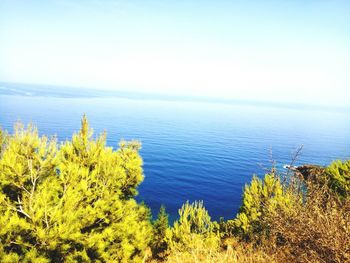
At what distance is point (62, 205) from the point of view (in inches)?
516

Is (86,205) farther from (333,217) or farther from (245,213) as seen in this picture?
(245,213)

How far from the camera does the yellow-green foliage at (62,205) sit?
11500 mm

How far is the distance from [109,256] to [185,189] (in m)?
48.6

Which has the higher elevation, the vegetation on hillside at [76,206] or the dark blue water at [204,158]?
the vegetation on hillside at [76,206]

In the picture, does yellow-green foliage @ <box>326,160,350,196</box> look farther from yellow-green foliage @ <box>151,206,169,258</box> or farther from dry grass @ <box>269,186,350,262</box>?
dry grass @ <box>269,186,350,262</box>

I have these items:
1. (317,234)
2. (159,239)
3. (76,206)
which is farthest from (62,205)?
(159,239)

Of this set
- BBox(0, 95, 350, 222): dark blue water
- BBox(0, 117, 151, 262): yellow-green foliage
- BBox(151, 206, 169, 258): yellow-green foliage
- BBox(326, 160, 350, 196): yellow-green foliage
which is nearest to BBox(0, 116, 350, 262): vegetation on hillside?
BBox(0, 117, 151, 262): yellow-green foliage

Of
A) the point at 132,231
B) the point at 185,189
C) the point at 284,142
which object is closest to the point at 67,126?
the point at 185,189

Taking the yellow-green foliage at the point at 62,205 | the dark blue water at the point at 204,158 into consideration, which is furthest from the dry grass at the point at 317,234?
the dark blue water at the point at 204,158

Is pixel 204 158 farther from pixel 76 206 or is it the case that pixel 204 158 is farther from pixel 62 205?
pixel 62 205

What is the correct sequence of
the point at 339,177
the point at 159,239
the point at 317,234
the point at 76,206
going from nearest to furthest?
the point at 317,234 → the point at 76,206 → the point at 339,177 → the point at 159,239

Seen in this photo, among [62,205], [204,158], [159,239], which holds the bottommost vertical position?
[204,158]

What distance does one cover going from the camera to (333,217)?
5566 millimetres

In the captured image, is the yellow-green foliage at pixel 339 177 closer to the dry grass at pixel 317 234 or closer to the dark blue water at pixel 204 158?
the dry grass at pixel 317 234
